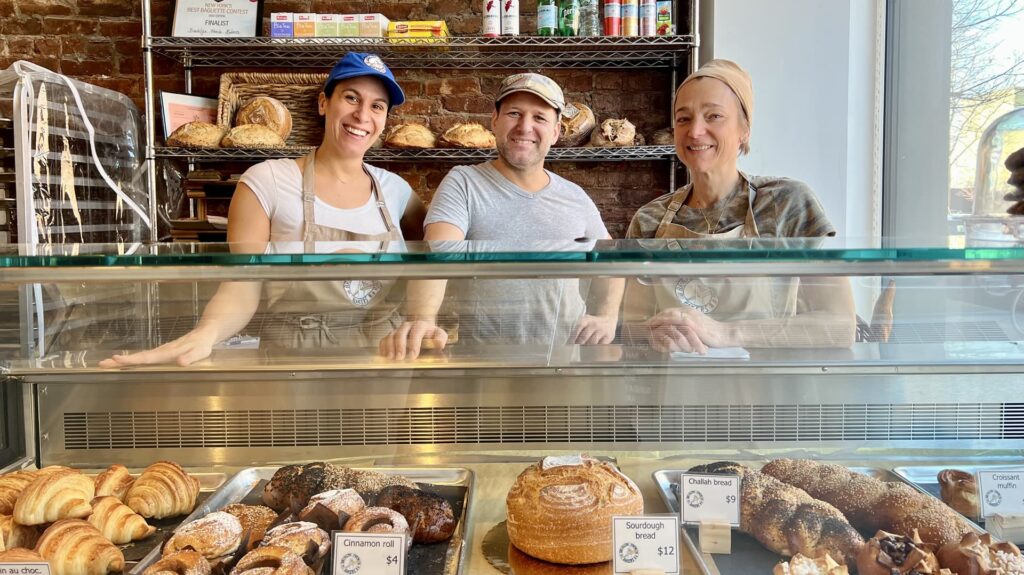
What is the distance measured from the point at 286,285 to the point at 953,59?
3324mm

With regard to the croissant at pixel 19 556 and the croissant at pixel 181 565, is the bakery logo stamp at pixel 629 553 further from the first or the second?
the croissant at pixel 19 556

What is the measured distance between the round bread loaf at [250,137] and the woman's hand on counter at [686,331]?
2.76m

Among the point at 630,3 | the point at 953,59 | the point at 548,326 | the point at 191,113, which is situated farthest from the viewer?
the point at 191,113

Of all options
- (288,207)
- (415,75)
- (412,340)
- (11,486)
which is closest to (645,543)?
(412,340)

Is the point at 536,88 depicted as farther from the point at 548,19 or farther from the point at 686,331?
the point at 548,19

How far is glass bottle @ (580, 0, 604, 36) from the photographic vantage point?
11.8 feet

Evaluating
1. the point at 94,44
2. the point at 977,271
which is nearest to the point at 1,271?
the point at 977,271

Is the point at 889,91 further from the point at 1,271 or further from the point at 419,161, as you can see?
the point at 1,271

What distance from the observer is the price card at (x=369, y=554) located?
3.55ft

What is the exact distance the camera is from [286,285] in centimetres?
127

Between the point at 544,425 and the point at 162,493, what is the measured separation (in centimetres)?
70

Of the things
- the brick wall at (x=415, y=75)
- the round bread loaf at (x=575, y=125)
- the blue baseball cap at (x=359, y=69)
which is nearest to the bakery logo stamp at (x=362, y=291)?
the blue baseball cap at (x=359, y=69)

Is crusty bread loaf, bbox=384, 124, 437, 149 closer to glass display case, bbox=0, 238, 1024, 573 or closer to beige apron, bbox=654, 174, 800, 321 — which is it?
glass display case, bbox=0, 238, 1024, 573

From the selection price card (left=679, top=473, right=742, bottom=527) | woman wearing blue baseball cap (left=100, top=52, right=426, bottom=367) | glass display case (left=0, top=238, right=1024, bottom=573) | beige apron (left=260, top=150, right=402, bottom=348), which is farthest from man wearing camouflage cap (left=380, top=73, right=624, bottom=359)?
price card (left=679, top=473, right=742, bottom=527)
